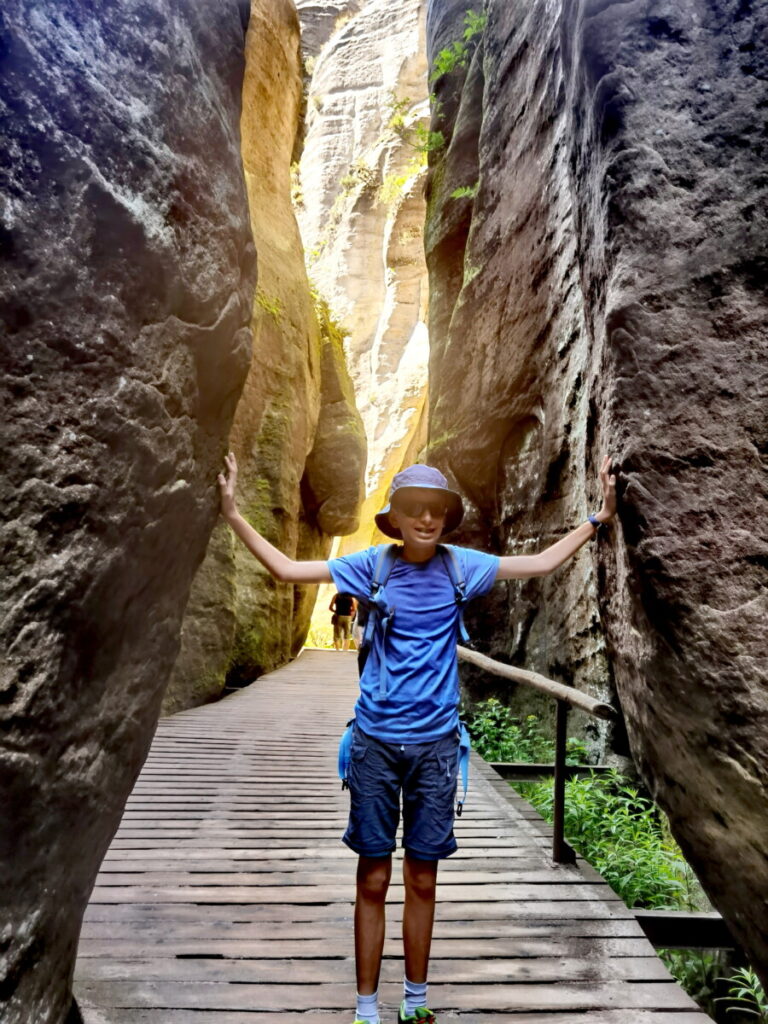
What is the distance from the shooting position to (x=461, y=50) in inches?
520

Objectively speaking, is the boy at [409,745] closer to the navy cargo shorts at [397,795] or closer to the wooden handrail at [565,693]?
the navy cargo shorts at [397,795]

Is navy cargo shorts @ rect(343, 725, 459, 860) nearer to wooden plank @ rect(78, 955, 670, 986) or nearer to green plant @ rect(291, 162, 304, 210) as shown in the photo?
wooden plank @ rect(78, 955, 670, 986)

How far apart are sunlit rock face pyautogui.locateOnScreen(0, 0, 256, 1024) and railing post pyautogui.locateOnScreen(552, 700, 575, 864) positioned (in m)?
2.39

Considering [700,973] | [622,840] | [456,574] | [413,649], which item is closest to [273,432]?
[622,840]

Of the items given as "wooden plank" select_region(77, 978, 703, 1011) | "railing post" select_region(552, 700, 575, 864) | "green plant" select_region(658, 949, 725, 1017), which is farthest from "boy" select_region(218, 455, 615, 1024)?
"green plant" select_region(658, 949, 725, 1017)

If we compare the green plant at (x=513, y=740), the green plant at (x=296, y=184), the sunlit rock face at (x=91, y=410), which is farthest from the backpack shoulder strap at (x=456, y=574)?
the green plant at (x=296, y=184)

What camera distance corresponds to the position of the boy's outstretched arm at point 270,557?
8.63 feet

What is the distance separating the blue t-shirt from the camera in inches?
95.3

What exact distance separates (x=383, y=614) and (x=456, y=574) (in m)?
0.30

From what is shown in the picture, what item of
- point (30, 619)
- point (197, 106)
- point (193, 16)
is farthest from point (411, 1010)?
point (193, 16)

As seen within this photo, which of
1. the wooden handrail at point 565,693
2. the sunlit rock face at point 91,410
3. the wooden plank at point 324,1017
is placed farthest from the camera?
the wooden handrail at point 565,693

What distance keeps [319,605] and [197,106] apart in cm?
3480

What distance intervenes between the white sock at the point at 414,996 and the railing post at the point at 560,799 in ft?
5.65

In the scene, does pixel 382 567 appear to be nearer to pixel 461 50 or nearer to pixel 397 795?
pixel 397 795
